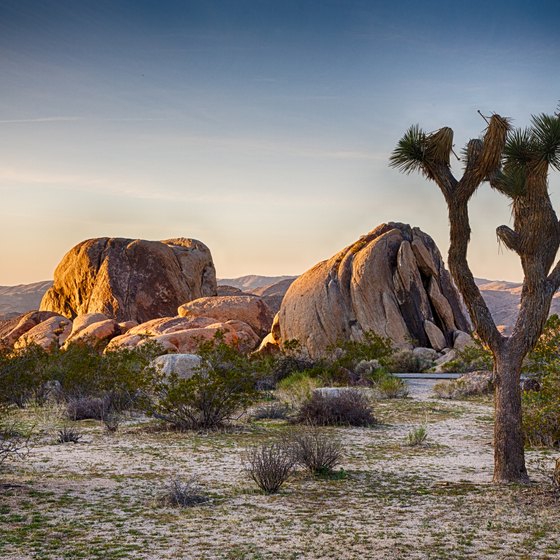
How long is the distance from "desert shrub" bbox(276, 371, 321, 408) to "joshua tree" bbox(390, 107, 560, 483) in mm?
8721

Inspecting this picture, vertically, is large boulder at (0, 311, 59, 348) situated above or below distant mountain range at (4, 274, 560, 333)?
below

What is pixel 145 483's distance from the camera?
981 cm

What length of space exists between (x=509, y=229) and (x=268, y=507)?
453 cm

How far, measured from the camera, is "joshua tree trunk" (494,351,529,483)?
30.9 ft

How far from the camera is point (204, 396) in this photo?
15383 mm

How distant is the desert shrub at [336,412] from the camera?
15584 millimetres

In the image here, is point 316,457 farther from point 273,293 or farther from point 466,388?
point 273,293

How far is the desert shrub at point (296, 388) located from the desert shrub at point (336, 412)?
1.94 m

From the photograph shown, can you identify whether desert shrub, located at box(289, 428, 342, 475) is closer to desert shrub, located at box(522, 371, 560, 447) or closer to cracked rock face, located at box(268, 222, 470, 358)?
desert shrub, located at box(522, 371, 560, 447)

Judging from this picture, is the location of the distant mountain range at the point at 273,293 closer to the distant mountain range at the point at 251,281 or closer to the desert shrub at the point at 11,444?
the distant mountain range at the point at 251,281

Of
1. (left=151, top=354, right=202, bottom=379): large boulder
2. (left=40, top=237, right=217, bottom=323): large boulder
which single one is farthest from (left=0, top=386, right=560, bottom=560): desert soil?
(left=40, top=237, right=217, bottom=323): large boulder

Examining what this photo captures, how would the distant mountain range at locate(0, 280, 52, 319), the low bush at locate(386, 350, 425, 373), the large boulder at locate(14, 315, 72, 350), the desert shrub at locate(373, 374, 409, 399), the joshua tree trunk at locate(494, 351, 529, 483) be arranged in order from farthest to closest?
the distant mountain range at locate(0, 280, 52, 319)
the large boulder at locate(14, 315, 72, 350)
the low bush at locate(386, 350, 425, 373)
the desert shrub at locate(373, 374, 409, 399)
the joshua tree trunk at locate(494, 351, 529, 483)

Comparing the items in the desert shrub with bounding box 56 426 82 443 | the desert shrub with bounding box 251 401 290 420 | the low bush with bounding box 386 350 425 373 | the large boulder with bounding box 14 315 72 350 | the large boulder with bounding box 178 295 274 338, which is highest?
the large boulder with bounding box 178 295 274 338

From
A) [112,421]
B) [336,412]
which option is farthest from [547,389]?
[112,421]
